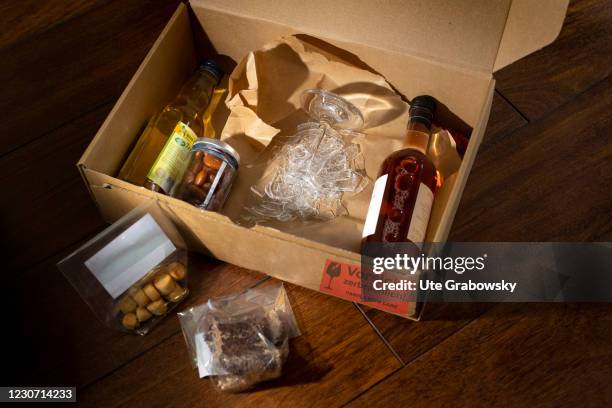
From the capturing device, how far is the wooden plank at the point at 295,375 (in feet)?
2.75

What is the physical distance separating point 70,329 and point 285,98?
1.51 feet

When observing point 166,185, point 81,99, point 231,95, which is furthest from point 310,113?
point 81,99

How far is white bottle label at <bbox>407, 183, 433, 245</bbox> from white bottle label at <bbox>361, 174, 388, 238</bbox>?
5 centimetres

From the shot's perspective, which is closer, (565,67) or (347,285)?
(347,285)

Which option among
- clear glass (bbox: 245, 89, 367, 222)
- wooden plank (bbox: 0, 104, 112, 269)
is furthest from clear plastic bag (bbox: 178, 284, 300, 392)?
wooden plank (bbox: 0, 104, 112, 269)

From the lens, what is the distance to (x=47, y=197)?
0.98 meters

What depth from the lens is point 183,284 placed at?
89 cm

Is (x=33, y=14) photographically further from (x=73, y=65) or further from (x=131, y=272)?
(x=131, y=272)

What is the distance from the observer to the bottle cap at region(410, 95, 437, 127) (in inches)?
35.4

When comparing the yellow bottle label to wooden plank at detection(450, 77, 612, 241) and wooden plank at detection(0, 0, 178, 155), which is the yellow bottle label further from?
wooden plank at detection(450, 77, 612, 241)

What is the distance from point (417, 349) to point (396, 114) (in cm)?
35

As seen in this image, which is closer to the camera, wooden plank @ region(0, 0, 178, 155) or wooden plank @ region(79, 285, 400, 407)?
wooden plank @ region(79, 285, 400, 407)

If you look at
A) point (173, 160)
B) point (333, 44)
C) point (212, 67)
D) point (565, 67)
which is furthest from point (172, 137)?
point (565, 67)

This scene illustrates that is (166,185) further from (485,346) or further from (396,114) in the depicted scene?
(485,346)
